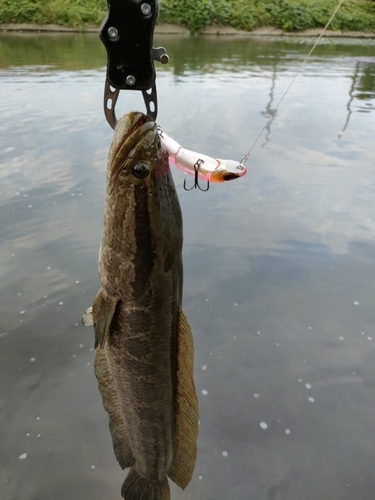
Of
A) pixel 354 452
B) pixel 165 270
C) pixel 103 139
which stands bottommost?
pixel 354 452

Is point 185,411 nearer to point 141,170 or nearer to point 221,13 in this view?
point 141,170

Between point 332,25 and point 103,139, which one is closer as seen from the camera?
point 103,139

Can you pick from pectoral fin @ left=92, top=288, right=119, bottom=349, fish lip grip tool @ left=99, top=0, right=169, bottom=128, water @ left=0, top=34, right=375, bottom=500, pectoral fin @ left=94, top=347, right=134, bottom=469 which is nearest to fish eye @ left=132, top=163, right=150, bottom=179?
fish lip grip tool @ left=99, top=0, right=169, bottom=128

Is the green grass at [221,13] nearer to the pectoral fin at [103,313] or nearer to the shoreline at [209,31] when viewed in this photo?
the shoreline at [209,31]

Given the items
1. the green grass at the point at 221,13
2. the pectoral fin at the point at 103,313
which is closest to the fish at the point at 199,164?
the pectoral fin at the point at 103,313

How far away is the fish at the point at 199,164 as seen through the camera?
8.16ft

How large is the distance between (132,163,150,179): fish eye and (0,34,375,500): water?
7.58 ft

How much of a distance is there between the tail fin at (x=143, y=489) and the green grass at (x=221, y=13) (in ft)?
119

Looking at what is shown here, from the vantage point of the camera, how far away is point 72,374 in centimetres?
352

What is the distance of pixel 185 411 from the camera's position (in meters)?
2.00

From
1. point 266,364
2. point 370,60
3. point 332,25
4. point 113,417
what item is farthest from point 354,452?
point 332,25

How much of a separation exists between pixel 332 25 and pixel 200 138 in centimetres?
3565

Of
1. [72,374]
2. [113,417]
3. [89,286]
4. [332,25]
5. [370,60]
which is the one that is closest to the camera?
[113,417]

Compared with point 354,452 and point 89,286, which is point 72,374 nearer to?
point 89,286
